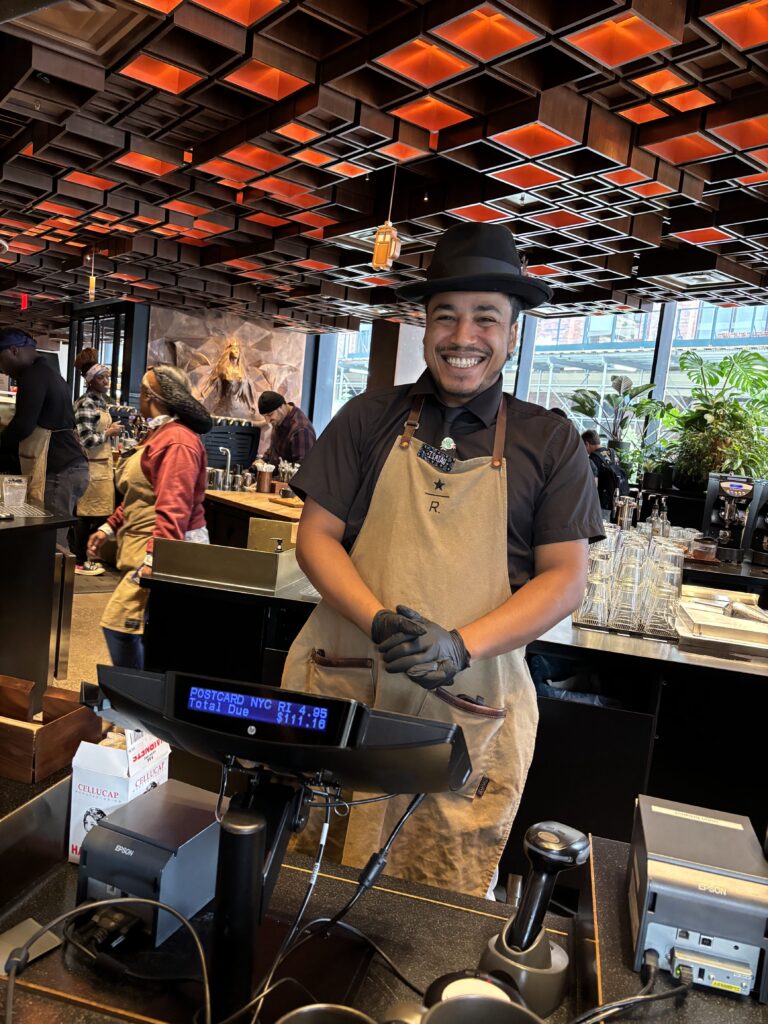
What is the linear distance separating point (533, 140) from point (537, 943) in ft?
17.5

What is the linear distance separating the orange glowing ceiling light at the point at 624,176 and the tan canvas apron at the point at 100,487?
474 cm

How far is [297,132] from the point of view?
5.48 metres

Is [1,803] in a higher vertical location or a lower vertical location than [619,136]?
lower

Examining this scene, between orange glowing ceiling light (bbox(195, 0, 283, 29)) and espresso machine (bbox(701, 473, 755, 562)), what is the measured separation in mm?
3776

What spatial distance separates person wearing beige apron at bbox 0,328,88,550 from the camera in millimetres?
5031

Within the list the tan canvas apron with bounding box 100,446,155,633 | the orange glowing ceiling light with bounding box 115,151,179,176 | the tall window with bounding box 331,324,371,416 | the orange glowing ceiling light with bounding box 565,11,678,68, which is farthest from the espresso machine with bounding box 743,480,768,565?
the tall window with bounding box 331,324,371,416

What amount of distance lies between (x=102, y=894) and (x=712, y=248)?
25.8 ft

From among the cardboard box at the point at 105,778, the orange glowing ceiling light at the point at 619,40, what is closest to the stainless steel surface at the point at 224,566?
the cardboard box at the point at 105,778

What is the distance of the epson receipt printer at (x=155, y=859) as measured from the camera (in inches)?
37.5

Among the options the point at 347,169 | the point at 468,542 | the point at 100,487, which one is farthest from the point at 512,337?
the point at 100,487

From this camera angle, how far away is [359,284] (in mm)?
11367

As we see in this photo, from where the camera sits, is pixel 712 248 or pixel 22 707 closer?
pixel 22 707

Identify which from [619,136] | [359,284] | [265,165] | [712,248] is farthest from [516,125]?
[359,284]

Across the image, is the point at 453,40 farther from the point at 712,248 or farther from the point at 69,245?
the point at 69,245
